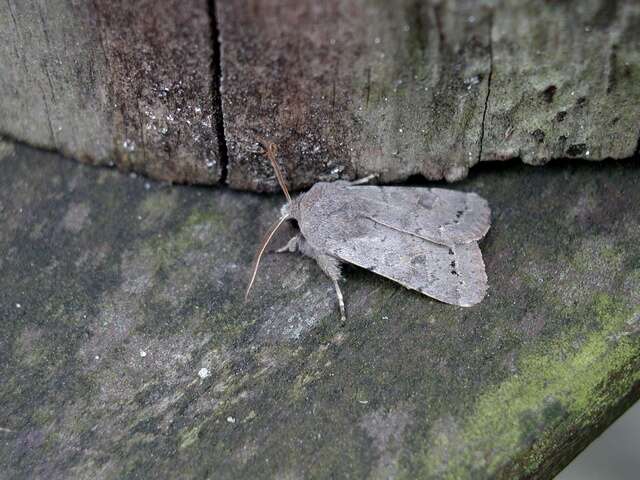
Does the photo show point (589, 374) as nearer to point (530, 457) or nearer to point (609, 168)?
point (530, 457)

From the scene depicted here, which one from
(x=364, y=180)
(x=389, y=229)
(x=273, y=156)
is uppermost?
(x=273, y=156)

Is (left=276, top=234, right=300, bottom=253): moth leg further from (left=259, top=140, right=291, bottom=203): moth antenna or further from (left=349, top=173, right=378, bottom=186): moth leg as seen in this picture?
(left=349, top=173, right=378, bottom=186): moth leg

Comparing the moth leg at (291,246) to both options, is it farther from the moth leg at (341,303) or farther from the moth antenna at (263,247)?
the moth leg at (341,303)

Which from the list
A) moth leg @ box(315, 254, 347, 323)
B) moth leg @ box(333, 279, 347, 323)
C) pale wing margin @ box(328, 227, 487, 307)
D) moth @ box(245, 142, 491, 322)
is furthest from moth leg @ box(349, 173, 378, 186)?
moth leg @ box(333, 279, 347, 323)

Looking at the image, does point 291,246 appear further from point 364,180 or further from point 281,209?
point 364,180

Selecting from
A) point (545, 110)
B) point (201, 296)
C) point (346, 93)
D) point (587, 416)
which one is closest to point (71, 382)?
point (201, 296)

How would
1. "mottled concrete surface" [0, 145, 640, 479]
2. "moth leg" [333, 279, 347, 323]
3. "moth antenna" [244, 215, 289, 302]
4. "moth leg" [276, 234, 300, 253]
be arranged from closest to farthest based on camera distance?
"mottled concrete surface" [0, 145, 640, 479]
"moth leg" [333, 279, 347, 323]
"moth antenna" [244, 215, 289, 302]
"moth leg" [276, 234, 300, 253]

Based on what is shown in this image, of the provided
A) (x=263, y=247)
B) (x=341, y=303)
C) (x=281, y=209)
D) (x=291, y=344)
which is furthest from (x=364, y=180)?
(x=291, y=344)
